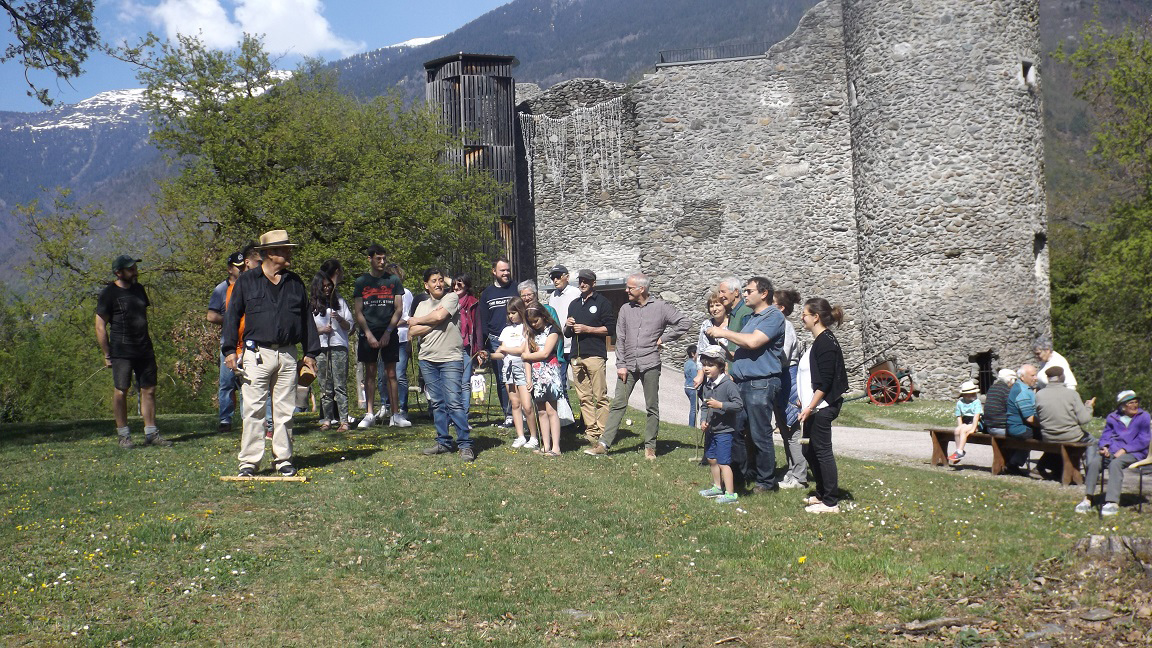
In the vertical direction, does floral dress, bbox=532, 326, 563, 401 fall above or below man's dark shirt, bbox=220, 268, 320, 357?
below

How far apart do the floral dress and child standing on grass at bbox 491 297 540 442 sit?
15 cm

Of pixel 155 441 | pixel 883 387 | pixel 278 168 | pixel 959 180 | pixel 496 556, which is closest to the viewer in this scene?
pixel 496 556

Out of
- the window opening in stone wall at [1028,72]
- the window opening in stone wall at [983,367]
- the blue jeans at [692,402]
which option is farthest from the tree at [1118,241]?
the blue jeans at [692,402]

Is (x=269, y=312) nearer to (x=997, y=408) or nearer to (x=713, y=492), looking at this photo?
(x=713, y=492)

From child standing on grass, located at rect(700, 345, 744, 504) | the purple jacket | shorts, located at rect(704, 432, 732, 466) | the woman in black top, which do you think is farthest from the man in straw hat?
the purple jacket

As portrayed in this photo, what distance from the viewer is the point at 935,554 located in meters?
7.10

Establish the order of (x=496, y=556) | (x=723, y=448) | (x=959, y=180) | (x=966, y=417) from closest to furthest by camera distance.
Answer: (x=496, y=556) → (x=723, y=448) → (x=966, y=417) → (x=959, y=180)

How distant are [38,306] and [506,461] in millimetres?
26268

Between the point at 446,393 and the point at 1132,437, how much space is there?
647 cm

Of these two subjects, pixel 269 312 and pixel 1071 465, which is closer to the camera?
pixel 269 312

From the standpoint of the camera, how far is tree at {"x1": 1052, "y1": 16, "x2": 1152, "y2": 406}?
25.1 metres

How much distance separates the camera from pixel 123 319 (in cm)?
1023

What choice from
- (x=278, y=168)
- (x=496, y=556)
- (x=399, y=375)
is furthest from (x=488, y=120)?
(x=496, y=556)

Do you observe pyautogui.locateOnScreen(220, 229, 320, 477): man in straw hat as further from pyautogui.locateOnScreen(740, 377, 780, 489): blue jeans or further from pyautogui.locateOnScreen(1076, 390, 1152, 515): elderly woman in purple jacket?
pyautogui.locateOnScreen(1076, 390, 1152, 515): elderly woman in purple jacket
